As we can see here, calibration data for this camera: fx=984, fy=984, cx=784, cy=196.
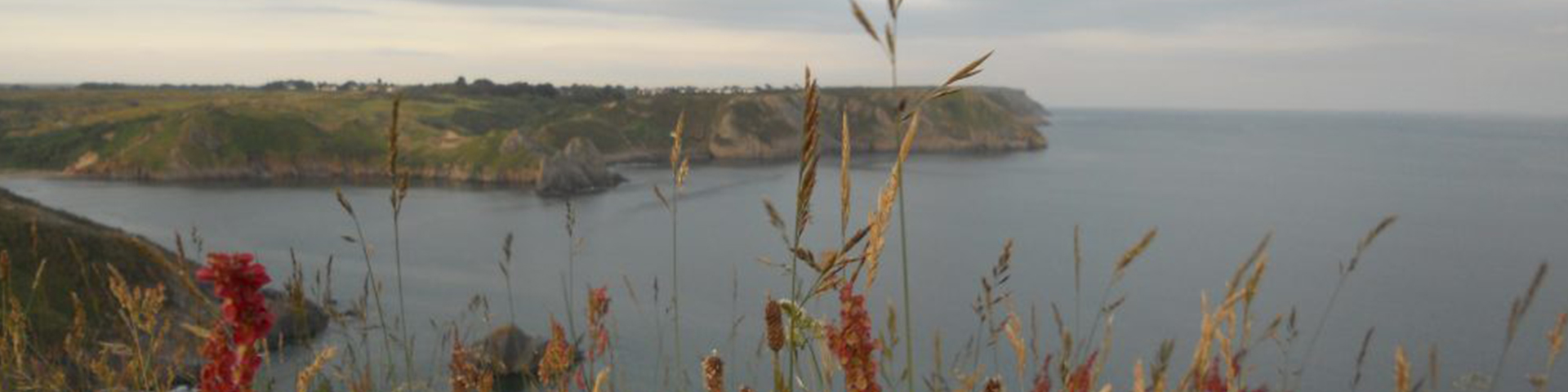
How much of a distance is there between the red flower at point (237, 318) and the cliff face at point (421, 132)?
213ft

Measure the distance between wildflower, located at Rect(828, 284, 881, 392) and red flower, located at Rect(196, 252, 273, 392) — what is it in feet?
3.34

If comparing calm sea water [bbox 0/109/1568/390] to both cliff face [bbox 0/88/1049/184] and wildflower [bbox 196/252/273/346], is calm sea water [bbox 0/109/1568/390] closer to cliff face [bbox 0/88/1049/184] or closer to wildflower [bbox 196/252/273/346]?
wildflower [bbox 196/252/273/346]

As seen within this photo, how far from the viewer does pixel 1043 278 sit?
45656 millimetres

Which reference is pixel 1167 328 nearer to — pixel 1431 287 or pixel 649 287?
pixel 1431 287

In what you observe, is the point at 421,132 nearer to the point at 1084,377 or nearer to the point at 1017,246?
the point at 1017,246

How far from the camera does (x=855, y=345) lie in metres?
1.94

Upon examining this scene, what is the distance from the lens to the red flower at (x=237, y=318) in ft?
5.17

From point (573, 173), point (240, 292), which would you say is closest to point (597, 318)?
point (240, 292)

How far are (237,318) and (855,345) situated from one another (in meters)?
1.09

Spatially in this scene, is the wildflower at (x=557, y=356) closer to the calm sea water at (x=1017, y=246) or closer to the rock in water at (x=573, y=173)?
the calm sea water at (x=1017, y=246)

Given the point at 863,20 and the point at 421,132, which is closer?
the point at 863,20

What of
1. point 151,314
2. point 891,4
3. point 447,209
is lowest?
point 447,209

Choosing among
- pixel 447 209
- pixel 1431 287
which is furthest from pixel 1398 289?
pixel 447 209

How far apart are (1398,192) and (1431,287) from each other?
4673 cm
